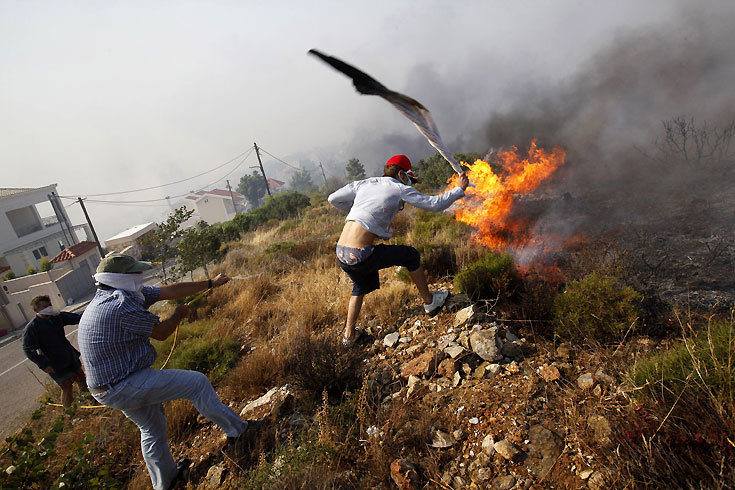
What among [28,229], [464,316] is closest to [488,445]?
[464,316]

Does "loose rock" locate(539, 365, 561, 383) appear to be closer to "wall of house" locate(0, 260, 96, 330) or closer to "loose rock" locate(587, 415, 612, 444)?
"loose rock" locate(587, 415, 612, 444)

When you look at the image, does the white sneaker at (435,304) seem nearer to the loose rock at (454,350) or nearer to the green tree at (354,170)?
the loose rock at (454,350)

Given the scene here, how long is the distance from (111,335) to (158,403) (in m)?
0.68

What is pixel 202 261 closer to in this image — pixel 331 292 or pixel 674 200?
pixel 331 292

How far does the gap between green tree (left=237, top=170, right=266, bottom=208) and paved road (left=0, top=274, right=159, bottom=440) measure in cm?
7048

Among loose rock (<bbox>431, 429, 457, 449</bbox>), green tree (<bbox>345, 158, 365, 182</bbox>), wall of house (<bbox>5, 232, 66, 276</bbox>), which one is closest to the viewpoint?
loose rock (<bbox>431, 429, 457, 449</bbox>)

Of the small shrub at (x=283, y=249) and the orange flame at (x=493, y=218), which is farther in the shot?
the small shrub at (x=283, y=249)

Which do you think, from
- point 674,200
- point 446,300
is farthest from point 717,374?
point 674,200

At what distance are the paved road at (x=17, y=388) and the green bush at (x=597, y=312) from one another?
618 centimetres

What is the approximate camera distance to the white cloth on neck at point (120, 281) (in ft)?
7.23

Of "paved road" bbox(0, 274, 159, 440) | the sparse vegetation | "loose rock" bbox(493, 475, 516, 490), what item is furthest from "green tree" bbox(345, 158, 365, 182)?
"loose rock" bbox(493, 475, 516, 490)

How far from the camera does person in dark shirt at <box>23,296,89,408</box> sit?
4.19 m

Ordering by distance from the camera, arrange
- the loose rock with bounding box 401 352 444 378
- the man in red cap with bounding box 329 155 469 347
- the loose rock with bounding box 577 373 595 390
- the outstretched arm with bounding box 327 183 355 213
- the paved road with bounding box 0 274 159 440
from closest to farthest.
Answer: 1. the loose rock with bounding box 577 373 595 390
2. the loose rock with bounding box 401 352 444 378
3. the man in red cap with bounding box 329 155 469 347
4. the outstretched arm with bounding box 327 183 355 213
5. the paved road with bounding box 0 274 159 440

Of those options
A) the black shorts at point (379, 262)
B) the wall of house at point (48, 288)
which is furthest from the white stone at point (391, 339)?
the wall of house at point (48, 288)
